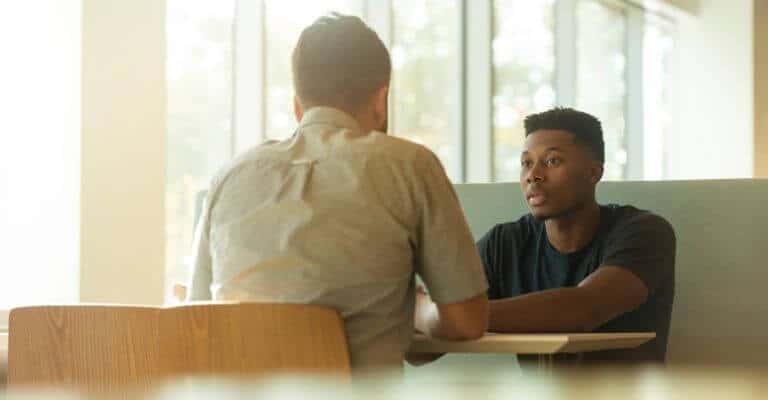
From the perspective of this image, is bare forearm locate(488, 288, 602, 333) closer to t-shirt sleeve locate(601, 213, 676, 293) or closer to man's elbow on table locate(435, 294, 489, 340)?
t-shirt sleeve locate(601, 213, 676, 293)

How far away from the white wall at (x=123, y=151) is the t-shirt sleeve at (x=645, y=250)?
8.36 ft

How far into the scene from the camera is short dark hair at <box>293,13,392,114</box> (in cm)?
179

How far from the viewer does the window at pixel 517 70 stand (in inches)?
335

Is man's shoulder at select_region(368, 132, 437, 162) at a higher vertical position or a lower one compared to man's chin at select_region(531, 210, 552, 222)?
higher

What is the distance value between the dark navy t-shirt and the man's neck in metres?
0.02

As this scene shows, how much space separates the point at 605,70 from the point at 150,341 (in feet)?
29.4

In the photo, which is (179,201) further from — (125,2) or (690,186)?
(690,186)

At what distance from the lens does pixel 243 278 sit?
1709 mm

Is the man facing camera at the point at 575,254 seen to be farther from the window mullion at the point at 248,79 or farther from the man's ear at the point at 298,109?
the window mullion at the point at 248,79

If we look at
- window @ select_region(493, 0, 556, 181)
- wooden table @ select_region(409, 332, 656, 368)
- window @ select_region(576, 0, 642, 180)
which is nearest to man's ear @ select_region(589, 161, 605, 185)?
wooden table @ select_region(409, 332, 656, 368)

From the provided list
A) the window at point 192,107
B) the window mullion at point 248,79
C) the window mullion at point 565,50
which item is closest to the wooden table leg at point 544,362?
the window at point 192,107

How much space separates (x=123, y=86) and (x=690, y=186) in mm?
2450

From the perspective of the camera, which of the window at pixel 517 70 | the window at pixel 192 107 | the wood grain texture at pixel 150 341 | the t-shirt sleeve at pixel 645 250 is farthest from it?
the window at pixel 517 70

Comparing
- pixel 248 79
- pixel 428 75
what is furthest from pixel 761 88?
pixel 248 79
